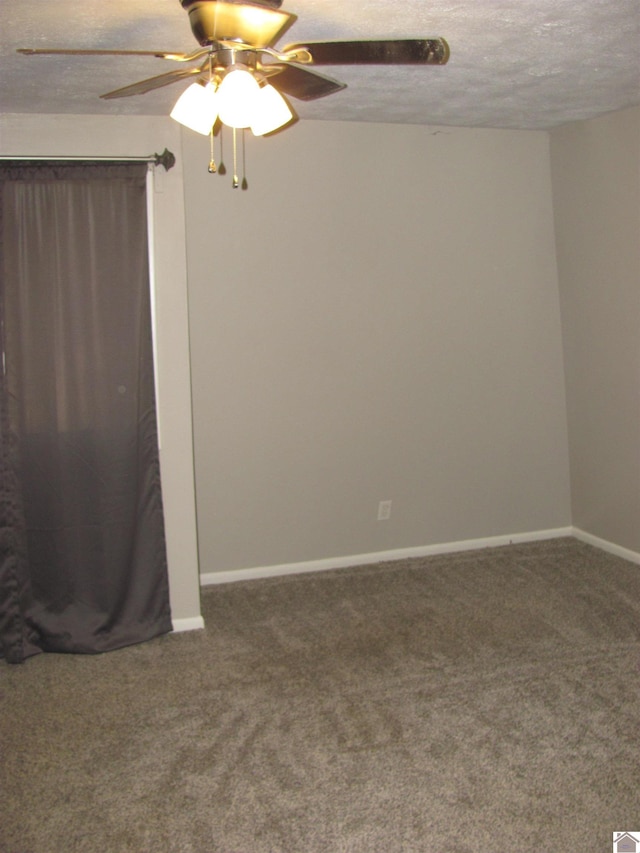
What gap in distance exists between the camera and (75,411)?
3658mm

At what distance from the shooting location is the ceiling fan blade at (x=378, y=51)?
2049 millimetres

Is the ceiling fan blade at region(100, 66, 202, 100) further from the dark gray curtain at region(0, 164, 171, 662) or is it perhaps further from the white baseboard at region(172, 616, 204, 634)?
the white baseboard at region(172, 616, 204, 634)

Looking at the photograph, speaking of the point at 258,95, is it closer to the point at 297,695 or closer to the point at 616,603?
the point at 297,695

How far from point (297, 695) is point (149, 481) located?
118cm

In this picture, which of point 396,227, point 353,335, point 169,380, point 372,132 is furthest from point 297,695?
point 372,132

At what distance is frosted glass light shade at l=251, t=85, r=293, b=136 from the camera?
2273 mm

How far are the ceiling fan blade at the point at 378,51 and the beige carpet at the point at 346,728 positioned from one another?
2.10 meters

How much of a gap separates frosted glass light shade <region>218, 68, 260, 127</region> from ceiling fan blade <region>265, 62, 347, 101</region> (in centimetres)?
9

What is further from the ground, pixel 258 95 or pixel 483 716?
pixel 258 95

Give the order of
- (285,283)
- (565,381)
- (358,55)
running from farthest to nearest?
(565,381), (285,283), (358,55)

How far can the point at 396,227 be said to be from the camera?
461 cm

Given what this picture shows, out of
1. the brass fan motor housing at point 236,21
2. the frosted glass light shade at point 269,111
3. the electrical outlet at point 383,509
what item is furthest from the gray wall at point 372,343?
the brass fan motor housing at point 236,21

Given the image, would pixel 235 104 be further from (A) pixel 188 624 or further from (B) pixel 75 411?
(A) pixel 188 624

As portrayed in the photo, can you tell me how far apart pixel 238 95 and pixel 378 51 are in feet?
1.23
